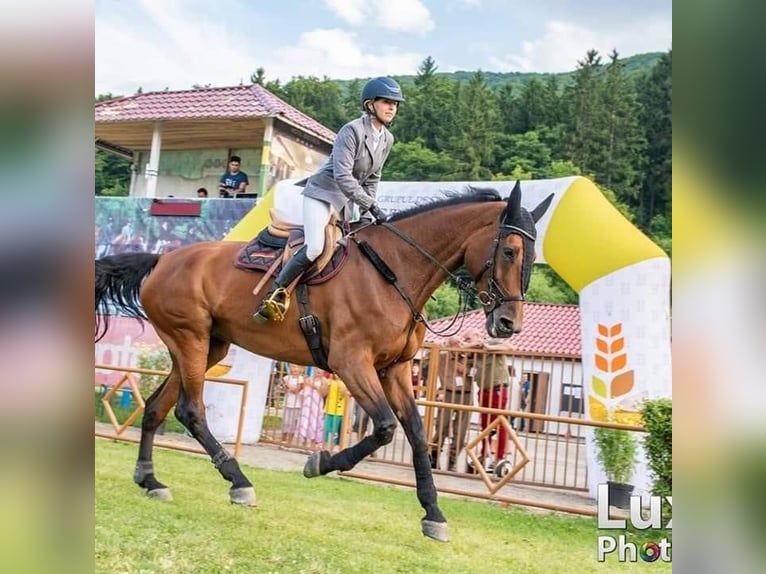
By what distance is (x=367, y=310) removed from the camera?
12.2ft

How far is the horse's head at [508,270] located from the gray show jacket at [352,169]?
773mm

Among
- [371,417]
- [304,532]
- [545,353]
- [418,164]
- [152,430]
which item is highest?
[418,164]

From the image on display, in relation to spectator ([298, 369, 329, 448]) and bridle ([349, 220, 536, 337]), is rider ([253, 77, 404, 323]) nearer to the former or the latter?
bridle ([349, 220, 536, 337])

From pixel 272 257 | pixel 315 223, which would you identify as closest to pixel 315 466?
pixel 272 257

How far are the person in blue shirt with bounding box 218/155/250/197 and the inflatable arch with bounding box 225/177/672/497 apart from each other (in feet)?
1.38

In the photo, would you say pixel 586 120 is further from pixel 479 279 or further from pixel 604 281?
pixel 479 279

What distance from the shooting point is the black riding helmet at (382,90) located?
3734 mm

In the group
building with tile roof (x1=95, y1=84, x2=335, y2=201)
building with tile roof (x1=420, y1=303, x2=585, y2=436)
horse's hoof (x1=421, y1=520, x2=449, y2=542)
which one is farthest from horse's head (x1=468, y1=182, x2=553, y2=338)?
building with tile roof (x1=95, y1=84, x2=335, y2=201)

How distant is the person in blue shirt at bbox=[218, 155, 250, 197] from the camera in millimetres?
4969

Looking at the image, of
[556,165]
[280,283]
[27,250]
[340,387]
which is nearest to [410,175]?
[556,165]

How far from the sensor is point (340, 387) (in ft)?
19.7

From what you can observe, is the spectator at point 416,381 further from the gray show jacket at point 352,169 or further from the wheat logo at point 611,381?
the gray show jacket at point 352,169

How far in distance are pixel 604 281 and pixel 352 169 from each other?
195cm

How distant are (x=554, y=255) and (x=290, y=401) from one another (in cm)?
260
